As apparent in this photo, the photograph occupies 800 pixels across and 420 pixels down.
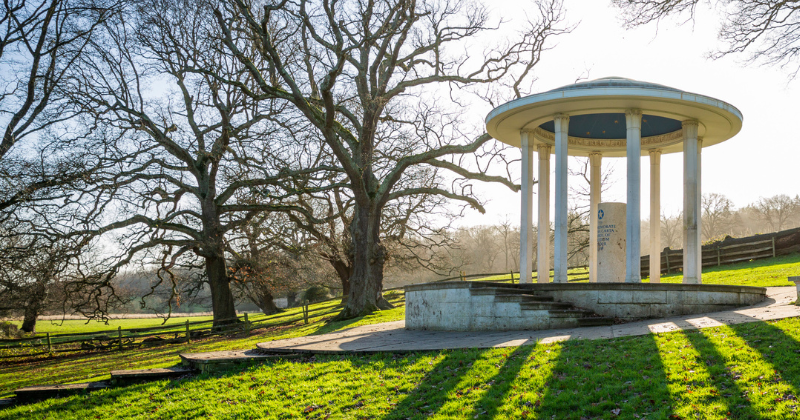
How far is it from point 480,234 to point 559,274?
189ft

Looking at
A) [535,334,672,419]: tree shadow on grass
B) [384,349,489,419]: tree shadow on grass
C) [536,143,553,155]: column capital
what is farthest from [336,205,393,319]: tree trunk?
[535,334,672,419]: tree shadow on grass

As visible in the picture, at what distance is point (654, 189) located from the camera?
654 inches

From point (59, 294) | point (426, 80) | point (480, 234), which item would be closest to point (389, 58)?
point (426, 80)

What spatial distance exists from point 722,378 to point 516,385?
7.72ft

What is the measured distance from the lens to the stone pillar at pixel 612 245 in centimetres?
1528

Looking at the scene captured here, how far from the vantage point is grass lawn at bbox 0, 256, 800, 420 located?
613cm

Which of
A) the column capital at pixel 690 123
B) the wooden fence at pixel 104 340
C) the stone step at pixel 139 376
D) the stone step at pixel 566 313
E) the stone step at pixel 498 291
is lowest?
the wooden fence at pixel 104 340

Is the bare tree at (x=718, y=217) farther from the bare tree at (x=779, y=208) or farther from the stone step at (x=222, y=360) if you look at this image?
the stone step at (x=222, y=360)

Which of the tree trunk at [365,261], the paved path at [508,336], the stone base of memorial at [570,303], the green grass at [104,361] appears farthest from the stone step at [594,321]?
the tree trunk at [365,261]

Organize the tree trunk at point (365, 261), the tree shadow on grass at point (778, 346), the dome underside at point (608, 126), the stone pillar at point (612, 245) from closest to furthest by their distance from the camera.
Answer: the tree shadow on grass at point (778, 346)
the stone pillar at point (612, 245)
the dome underside at point (608, 126)
the tree trunk at point (365, 261)

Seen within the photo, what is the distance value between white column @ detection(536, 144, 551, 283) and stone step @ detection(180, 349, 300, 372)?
762 cm

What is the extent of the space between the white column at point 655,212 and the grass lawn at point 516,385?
793cm

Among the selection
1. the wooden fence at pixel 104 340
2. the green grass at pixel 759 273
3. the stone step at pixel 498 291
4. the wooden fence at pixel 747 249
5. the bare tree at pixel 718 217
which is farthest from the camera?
the bare tree at pixel 718 217

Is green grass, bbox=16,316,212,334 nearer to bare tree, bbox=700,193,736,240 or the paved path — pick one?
the paved path
